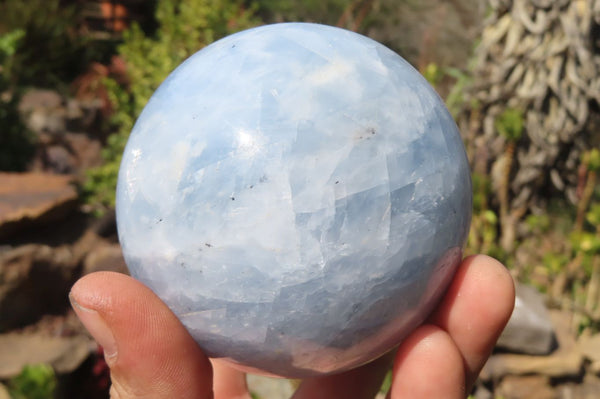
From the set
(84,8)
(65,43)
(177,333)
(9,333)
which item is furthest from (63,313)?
(84,8)

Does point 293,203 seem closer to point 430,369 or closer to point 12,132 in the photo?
point 430,369

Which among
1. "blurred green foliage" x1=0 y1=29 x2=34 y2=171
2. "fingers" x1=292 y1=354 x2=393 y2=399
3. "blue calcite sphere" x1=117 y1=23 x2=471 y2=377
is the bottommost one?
"blurred green foliage" x1=0 y1=29 x2=34 y2=171

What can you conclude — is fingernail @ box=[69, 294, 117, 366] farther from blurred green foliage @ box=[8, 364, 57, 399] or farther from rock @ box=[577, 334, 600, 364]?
rock @ box=[577, 334, 600, 364]

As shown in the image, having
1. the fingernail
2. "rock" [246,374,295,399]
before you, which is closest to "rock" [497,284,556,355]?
"rock" [246,374,295,399]

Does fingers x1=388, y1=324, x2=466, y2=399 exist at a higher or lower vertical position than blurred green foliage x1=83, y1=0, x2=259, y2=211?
higher

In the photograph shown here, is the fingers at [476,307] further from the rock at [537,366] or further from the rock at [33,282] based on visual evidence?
the rock at [33,282]

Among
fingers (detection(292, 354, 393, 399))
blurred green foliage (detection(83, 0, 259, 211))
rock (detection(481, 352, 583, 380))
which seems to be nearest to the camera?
fingers (detection(292, 354, 393, 399))

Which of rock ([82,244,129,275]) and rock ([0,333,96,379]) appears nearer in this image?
rock ([0,333,96,379])
